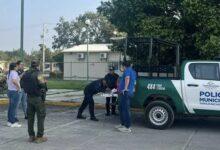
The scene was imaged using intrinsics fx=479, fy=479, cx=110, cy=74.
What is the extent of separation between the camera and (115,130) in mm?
12258

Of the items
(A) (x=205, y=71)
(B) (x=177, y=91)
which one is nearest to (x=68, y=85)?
(B) (x=177, y=91)

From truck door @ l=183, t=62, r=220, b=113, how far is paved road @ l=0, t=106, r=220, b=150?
723 mm

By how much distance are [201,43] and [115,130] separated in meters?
6.28

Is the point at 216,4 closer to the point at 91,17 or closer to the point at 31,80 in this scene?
the point at 31,80

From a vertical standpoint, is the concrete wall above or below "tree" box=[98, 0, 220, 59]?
below

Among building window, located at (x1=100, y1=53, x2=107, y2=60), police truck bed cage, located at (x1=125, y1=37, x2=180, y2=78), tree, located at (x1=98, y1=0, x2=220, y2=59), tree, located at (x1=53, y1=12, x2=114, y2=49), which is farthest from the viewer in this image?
tree, located at (x1=53, y1=12, x2=114, y2=49)

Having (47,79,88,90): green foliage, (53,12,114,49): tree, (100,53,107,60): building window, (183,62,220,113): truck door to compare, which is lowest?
(47,79,88,90): green foliage

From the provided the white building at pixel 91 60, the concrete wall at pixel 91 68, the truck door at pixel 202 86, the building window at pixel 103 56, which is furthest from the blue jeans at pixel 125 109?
the building window at pixel 103 56

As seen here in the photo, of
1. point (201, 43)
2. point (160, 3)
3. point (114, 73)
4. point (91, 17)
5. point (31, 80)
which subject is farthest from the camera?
point (91, 17)

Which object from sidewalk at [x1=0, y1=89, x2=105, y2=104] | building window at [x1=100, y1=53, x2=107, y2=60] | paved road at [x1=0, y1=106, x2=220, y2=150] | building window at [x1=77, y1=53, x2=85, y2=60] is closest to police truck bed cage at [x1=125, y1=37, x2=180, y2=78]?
paved road at [x1=0, y1=106, x2=220, y2=150]

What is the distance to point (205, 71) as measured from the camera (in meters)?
12.3

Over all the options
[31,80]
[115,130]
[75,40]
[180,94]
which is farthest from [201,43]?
[75,40]

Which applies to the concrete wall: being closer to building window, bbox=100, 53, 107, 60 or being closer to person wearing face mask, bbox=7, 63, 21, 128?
building window, bbox=100, 53, 107, 60

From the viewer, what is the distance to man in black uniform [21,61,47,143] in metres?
10.4
